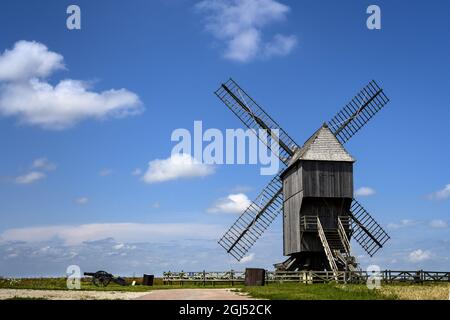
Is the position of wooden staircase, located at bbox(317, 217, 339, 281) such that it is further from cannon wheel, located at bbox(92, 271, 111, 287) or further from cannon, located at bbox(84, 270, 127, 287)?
cannon wheel, located at bbox(92, 271, 111, 287)

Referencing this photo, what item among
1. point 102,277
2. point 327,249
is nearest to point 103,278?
point 102,277

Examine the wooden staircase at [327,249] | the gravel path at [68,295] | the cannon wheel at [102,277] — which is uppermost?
the wooden staircase at [327,249]

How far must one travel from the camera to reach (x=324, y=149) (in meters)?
39.2

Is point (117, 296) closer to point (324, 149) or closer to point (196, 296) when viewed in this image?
point (196, 296)

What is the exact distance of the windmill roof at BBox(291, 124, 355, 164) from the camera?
38.7 metres

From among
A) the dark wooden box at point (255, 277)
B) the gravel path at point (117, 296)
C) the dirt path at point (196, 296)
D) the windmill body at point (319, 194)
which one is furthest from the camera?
the windmill body at point (319, 194)

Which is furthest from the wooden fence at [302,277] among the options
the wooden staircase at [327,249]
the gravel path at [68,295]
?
the gravel path at [68,295]

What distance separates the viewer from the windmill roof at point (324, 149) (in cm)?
3872

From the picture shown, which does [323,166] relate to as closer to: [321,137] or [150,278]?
[321,137]

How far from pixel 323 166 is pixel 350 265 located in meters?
6.37

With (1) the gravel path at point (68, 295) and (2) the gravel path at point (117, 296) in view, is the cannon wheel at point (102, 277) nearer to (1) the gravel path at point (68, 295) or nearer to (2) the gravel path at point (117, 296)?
(2) the gravel path at point (117, 296)
